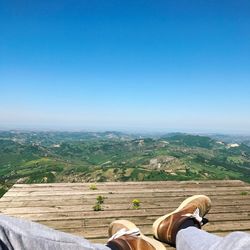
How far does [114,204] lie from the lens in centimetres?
634

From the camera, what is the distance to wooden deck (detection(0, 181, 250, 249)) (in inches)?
207

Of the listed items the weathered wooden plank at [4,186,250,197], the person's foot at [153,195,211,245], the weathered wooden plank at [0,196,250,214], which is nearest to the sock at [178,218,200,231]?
the person's foot at [153,195,211,245]

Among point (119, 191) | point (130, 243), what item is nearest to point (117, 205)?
point (119, 191)

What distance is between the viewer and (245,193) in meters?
7.41

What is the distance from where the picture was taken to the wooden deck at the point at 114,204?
525 centimetres

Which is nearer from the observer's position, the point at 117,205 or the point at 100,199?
the point at 117,205

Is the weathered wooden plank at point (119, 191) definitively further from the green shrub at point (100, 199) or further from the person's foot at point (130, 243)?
the person's foot at point (130, 243)

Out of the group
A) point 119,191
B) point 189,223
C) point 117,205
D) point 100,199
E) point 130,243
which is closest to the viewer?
point 130,243

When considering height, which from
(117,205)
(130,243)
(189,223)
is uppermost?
(130,243)

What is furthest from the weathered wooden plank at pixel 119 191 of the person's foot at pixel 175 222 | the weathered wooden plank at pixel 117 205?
the person's foot at pixel 175 222

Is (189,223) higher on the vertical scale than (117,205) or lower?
higher

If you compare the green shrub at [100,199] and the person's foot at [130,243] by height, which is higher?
the person's foot at [130,243]

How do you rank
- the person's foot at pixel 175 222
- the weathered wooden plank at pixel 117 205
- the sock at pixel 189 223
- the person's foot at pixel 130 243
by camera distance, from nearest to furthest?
1. the person's foot at pixel 130 243
2. the sock at pixel 189 223
3. the person's foot at pixel 175 222
4. the weathered wooden plank at pixel 117 205

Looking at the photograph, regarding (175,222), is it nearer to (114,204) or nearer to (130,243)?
(130,243)
